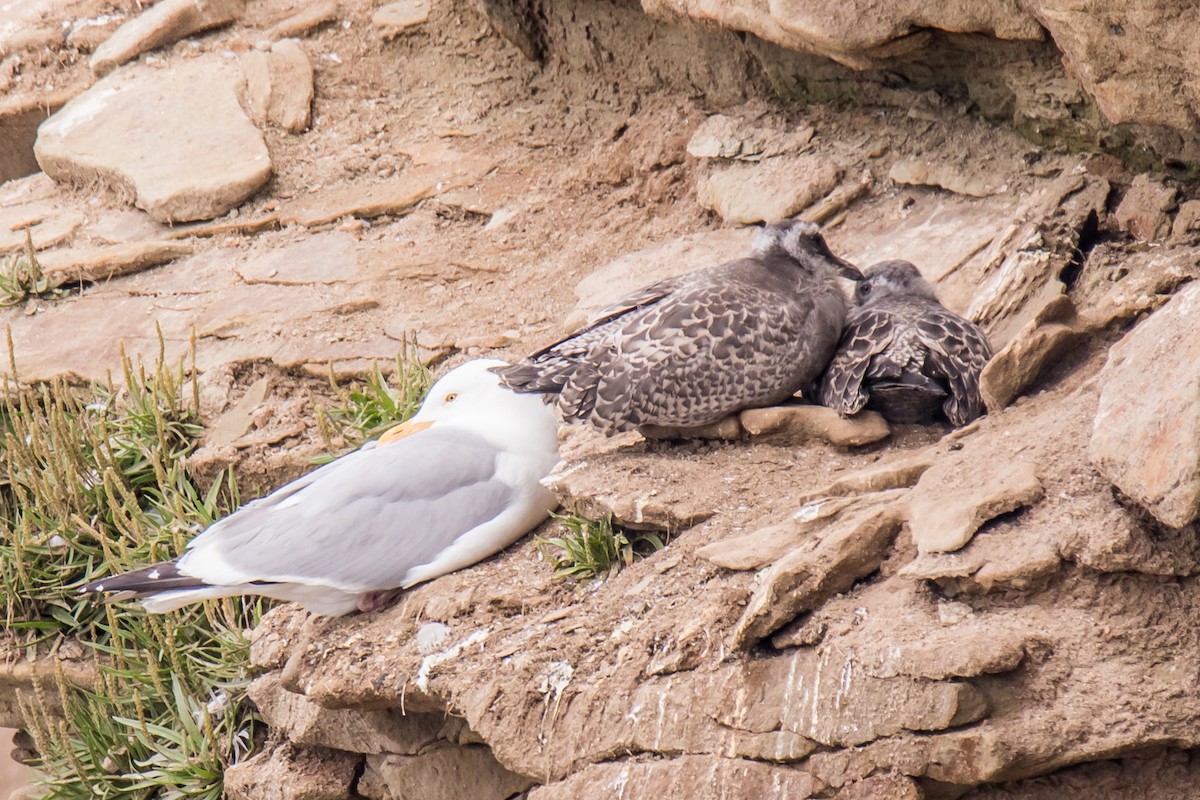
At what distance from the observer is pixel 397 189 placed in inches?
287

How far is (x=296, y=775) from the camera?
187 inches

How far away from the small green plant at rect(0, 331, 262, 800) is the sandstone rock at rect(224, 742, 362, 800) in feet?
1.22

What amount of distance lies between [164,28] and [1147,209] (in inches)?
222

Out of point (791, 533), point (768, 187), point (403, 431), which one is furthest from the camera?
point (768, 187)

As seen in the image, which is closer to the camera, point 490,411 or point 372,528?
point 372,528

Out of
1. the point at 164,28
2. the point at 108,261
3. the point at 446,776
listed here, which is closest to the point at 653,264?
the point at 446,776

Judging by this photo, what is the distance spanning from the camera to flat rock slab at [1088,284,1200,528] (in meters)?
2.99

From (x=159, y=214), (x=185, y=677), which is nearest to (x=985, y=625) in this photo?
(x=185, y=677)

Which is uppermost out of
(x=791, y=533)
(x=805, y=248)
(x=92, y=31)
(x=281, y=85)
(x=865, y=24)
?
(x=865, y=24)

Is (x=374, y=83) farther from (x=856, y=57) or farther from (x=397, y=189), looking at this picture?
(x=856, y=57)

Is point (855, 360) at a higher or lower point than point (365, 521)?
higher

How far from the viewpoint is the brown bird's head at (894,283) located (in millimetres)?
4852

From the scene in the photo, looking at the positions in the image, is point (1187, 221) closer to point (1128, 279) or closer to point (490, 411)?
point (1128, 279)

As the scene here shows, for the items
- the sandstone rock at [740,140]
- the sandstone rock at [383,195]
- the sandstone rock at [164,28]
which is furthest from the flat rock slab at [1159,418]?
the sandstone rock at [164,28]
